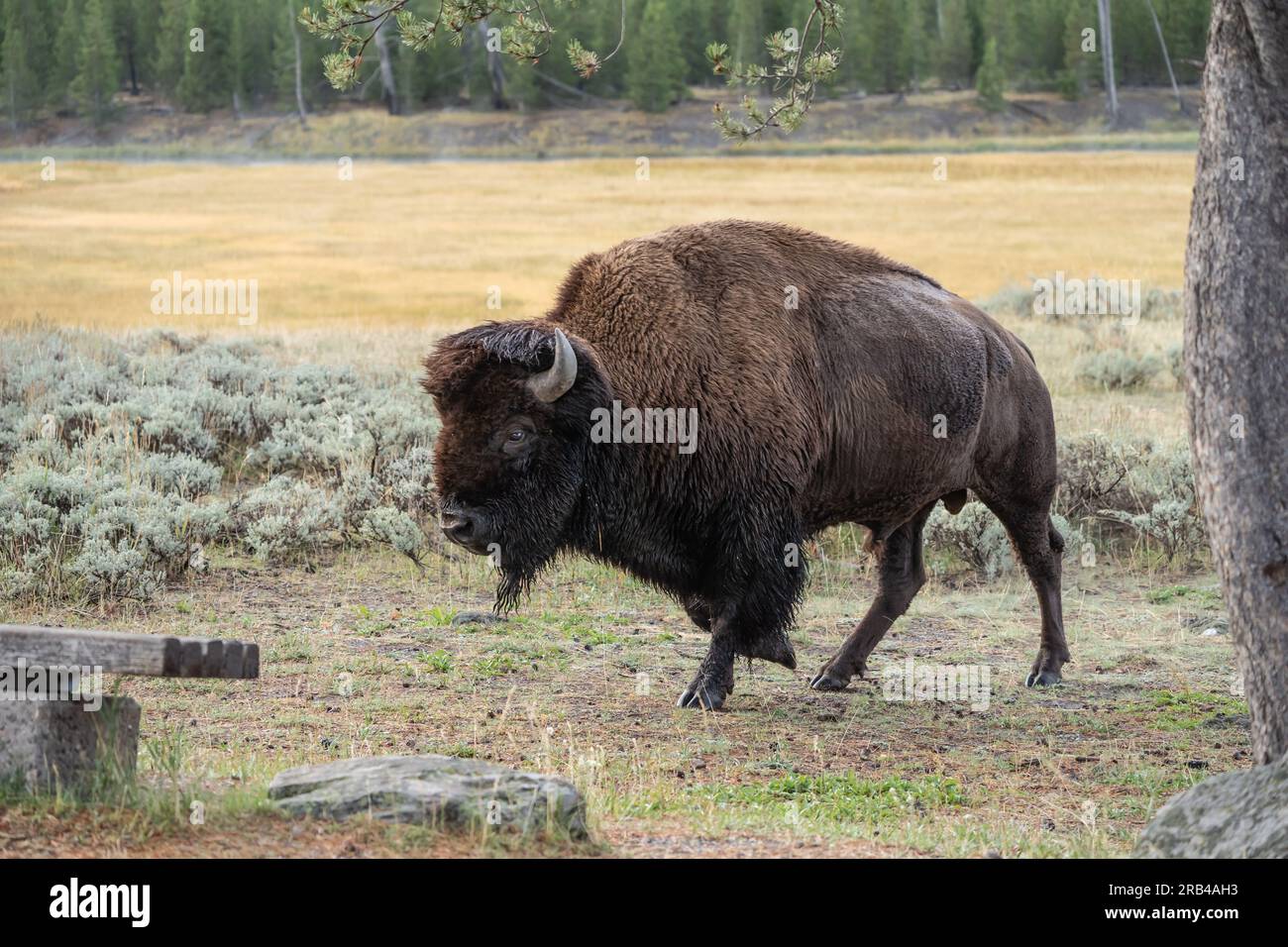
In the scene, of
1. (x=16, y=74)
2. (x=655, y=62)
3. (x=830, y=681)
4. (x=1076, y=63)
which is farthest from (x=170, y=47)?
(x=830, y=681)

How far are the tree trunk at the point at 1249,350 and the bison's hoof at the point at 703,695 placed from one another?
2.48 m

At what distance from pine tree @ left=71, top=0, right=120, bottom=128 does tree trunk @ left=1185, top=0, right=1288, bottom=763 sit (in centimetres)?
3354

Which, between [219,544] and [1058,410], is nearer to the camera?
[219,544]

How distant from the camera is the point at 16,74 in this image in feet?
109

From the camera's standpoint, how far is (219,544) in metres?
10.7

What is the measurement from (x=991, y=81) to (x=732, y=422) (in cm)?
3707

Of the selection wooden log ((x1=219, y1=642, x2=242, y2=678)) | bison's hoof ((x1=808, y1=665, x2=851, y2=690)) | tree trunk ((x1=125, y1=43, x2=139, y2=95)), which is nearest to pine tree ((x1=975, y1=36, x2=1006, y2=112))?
tree trunk ((x1=125, y1=43, x2=139, y2=95))

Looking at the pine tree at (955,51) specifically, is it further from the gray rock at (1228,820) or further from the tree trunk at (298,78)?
the gray rock at (1228,820)

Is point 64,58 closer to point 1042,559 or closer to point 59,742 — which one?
point 1042,559

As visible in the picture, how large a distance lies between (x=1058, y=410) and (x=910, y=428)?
788cm

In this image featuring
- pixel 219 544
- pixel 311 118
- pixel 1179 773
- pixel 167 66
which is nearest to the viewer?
pixel 1179 773

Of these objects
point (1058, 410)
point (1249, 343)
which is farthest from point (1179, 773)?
point (1058, 410)

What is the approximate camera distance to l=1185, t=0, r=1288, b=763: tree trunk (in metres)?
5.41
